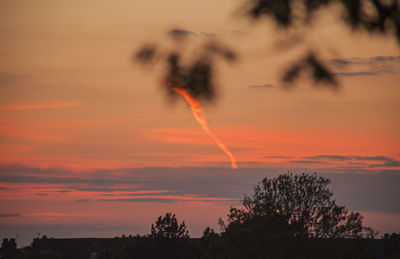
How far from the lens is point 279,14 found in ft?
24.8

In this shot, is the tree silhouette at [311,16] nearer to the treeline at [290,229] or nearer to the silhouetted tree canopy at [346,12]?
the silhouetted tree canopy at [346,12]

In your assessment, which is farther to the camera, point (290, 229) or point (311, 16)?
point (290, 229)

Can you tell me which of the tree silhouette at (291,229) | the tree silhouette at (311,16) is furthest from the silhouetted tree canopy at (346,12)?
the tree silhouette at (291,229)

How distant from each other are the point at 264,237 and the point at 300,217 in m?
3.90

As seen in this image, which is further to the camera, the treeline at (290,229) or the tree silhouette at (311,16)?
the treeline at (290,229)

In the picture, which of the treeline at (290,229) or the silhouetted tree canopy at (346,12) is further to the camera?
the treeline at (290,229)

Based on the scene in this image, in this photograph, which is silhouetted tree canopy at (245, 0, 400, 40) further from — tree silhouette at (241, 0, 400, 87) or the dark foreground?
the dark foreground

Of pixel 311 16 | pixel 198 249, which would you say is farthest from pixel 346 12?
pixel 198 249

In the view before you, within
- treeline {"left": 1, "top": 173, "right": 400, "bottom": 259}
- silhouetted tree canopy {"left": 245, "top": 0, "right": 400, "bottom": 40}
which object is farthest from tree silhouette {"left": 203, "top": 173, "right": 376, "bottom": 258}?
silhouetted tree canopy {"left": 245, "top": 0, "right": 400, "bottom": 40}

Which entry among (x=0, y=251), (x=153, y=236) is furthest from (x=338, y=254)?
(x=0, y=251)

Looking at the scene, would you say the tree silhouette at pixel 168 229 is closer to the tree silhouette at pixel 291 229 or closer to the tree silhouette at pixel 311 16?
the tree silhouette at pixel 291 229

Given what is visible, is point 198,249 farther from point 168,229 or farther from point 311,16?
point 311,16

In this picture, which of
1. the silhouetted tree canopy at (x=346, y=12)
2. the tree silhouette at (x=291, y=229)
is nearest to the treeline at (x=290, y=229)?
the tree silhouette at (x=291, y=229)

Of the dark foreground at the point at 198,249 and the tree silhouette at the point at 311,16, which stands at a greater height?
the dark foreground at the point at 198,249
